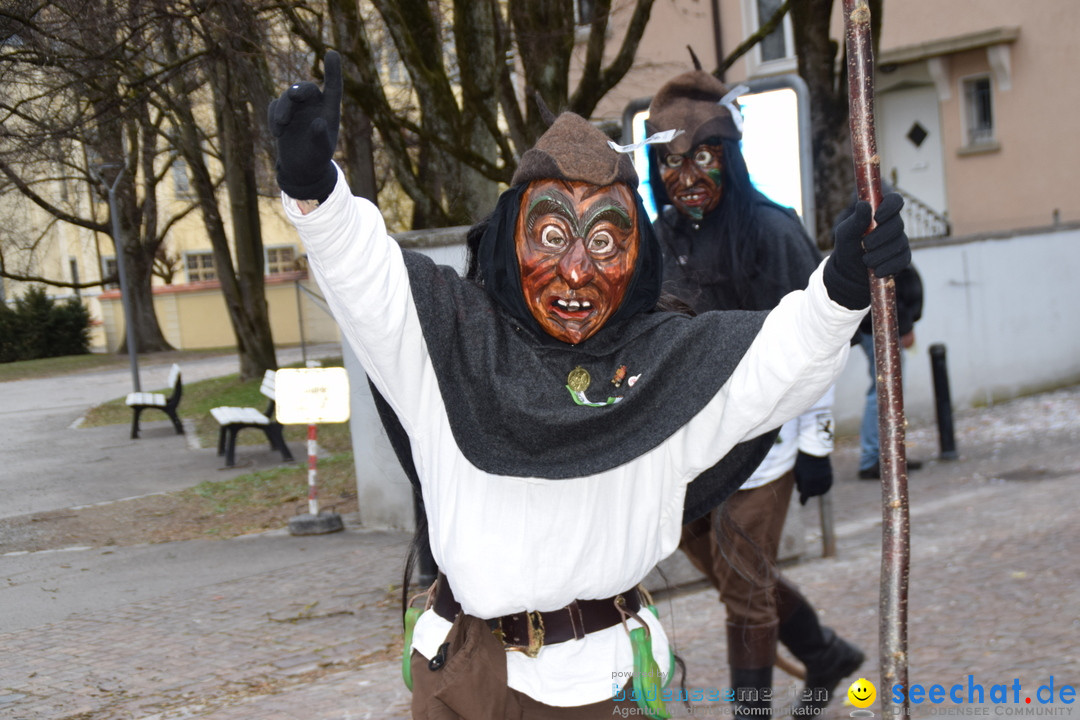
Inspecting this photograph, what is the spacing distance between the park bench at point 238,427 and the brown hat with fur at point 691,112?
6.45 m

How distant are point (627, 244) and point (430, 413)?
549 millimetres

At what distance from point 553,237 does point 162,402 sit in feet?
24.4

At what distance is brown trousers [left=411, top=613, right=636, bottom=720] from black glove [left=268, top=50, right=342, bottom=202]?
967mm

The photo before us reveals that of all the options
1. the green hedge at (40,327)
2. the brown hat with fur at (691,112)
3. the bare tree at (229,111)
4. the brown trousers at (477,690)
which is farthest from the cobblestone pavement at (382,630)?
the bare tree at (229,111)

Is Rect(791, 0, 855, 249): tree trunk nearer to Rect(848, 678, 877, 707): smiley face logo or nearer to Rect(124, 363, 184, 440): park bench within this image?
Rect(124, 363, 184, 440): park bench

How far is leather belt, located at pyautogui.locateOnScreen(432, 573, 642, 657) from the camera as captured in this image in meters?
2.40

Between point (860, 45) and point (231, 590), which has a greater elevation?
point (860, 45)

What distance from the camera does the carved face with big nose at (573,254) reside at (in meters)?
2.41

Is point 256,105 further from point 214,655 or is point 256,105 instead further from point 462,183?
point 214,655

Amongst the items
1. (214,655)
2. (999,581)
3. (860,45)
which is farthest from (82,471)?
(860,45)

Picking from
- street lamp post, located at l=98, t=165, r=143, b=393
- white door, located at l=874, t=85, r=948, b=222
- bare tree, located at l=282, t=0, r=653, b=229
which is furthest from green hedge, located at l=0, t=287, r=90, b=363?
white door, located at l=874, t=85, r=948, b=222

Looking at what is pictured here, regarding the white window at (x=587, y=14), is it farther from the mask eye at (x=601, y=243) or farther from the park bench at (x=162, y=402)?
the mask eye at (x=601, y=243)

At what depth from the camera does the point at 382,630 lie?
5.69 meters

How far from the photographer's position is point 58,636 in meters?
5.73
